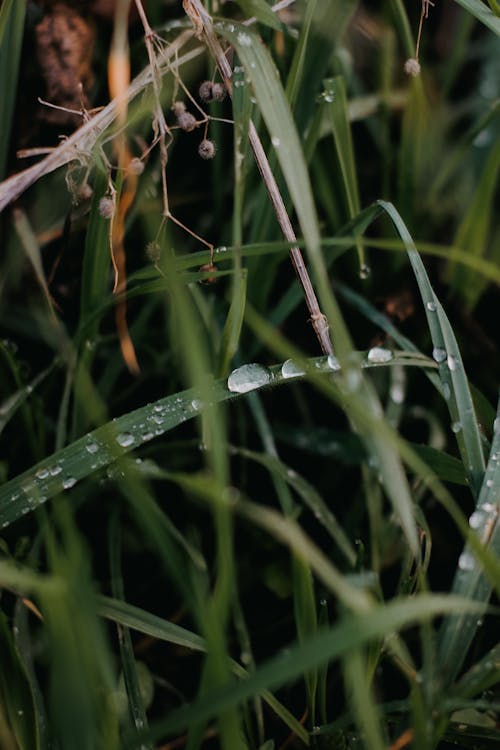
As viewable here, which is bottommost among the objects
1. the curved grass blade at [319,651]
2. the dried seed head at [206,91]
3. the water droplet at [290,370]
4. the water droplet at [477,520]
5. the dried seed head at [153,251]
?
the water droplet at [477,520]

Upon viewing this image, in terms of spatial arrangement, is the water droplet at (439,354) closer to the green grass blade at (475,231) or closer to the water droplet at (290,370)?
the water droplet at (290,370)

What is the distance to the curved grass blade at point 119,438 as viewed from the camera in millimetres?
798

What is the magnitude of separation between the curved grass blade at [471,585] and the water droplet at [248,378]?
0.89 feet

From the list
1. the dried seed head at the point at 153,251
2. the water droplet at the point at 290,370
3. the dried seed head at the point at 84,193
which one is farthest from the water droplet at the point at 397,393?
the dried seed head at the point at 84,193

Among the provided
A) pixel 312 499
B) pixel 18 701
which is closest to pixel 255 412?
pixel 312 499

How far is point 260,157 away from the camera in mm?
784

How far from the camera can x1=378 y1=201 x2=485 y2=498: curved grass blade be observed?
30.6 inches

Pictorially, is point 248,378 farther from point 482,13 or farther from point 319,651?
point 482,13

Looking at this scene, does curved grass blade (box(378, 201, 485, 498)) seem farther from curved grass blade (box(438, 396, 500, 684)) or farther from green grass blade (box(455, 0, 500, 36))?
green grass blade (box(455, 0, 500, 36))

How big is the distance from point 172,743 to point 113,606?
0.22 meters

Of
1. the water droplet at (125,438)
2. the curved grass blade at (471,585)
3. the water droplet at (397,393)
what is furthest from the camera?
the water droplet at (397,393)

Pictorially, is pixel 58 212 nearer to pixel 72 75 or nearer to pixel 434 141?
pixel 72 75

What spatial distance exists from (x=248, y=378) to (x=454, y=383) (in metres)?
0.24

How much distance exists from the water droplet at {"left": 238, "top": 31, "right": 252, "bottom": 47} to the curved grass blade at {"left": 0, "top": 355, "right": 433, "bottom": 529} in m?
0.36
